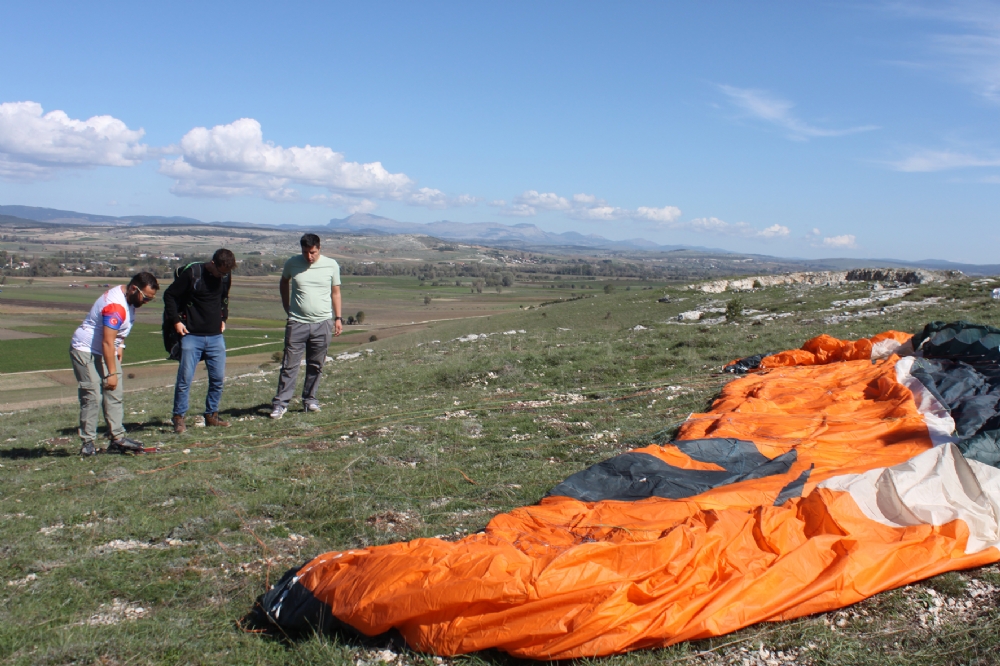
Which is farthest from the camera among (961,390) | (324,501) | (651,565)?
(961,390)

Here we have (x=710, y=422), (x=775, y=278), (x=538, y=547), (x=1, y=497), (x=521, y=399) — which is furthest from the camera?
(x=775, y=278)

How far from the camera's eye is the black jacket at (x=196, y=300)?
8008mm

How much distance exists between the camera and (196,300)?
811cm

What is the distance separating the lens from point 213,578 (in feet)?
13.5

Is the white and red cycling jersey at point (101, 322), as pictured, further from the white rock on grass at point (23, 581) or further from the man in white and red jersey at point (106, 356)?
the white rock on grass at point (23, 581)

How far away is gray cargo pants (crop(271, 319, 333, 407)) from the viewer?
922 cm

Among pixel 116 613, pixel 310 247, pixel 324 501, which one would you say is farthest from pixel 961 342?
pixel 116 613

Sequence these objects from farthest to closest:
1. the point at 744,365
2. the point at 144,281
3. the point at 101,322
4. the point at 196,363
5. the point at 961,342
→ the point at 744,365
the point at 196,363
the point at 961,342
the point at 144,281
the point at 101,322

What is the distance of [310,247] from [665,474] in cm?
563

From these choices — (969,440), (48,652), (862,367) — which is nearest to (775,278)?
(862,367)

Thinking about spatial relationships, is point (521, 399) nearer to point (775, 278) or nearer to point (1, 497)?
point (1, 497)

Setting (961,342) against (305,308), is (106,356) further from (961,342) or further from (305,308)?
(961,342)

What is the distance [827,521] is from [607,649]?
5.64 feet

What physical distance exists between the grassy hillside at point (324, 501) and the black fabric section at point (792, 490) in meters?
1.02
